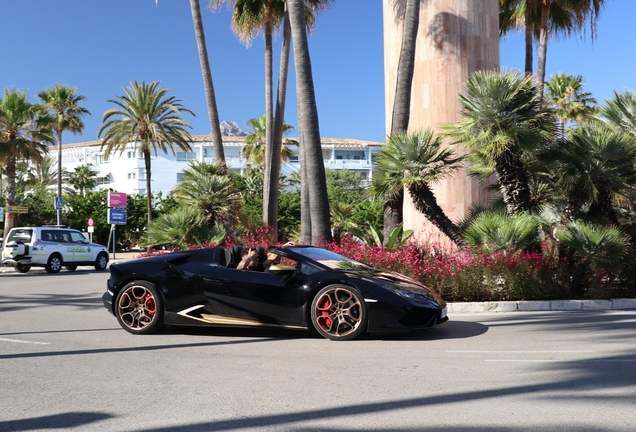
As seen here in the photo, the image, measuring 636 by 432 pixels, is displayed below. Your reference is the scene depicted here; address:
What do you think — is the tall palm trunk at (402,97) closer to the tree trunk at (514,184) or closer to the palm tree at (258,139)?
the tree trunk at (514,184)

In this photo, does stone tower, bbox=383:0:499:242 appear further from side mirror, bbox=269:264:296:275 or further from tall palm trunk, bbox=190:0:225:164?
side mirror, bbox=269:264:296:275

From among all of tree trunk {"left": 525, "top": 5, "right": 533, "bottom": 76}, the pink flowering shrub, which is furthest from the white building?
the pink flowering shrub

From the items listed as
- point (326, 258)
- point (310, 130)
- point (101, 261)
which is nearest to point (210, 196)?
point (310, 130)

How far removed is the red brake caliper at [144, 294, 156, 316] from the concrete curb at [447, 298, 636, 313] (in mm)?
5013

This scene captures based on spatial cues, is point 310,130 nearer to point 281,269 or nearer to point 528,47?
point 281,269

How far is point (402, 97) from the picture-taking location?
15.5 m

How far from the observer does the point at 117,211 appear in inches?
1426

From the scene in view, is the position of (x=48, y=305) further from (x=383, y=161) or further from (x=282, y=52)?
(x=282, y=52)

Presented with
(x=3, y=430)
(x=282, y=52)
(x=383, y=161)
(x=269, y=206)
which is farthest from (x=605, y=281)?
(x=282, y=52)

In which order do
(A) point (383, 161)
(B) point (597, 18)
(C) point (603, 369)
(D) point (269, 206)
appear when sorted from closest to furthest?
(C) point (603, 369), (A) point (383, 161), (D) point (269, 206), (B) point (597, 18)

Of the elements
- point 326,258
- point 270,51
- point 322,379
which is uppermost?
point 270,51

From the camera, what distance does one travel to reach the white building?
3204 inches

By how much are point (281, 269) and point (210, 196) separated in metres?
9.55

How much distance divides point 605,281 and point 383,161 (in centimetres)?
462
